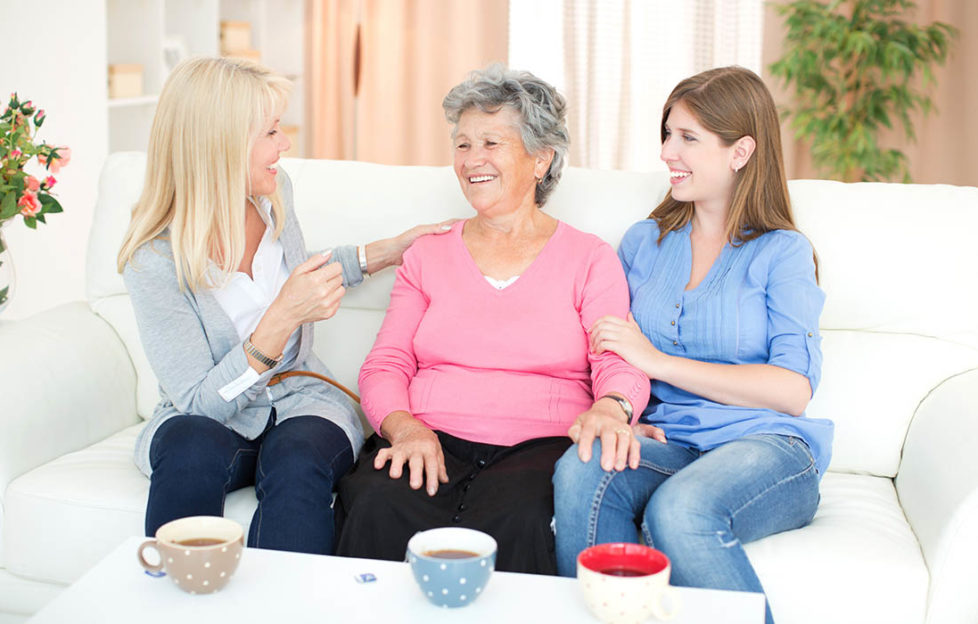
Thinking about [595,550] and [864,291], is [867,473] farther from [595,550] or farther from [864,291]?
[595,550]

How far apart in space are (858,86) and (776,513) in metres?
2.63

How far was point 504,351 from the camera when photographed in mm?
1799

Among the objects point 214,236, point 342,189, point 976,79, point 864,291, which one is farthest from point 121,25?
point 976,79

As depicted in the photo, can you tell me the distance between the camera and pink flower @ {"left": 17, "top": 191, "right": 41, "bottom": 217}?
76.8 inches

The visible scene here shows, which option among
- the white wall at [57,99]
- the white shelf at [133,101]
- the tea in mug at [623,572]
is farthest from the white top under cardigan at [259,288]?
the white shelf at [133,101]

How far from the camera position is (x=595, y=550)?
1123 millimetres

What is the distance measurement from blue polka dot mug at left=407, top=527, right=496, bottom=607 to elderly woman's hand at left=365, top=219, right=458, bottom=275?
3.03ft

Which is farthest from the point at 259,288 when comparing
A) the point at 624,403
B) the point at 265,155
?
the point at 624,403

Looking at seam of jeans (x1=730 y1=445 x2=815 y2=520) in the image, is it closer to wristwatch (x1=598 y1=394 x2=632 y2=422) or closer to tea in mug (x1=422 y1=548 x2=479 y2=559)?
wristwatch (x1=598 y1=394 x2=632 y2=422)

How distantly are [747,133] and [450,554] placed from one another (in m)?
1.04

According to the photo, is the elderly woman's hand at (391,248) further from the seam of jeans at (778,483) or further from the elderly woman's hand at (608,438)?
the seam of jeans at (778,483)

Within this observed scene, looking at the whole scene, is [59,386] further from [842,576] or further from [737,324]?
[842,576]

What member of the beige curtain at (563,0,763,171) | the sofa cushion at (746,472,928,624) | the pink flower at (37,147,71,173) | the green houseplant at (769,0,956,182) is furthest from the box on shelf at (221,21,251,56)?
the sofa cushion at (746,472,928,624)

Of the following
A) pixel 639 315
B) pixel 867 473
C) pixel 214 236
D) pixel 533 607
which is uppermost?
pixel 214 236
